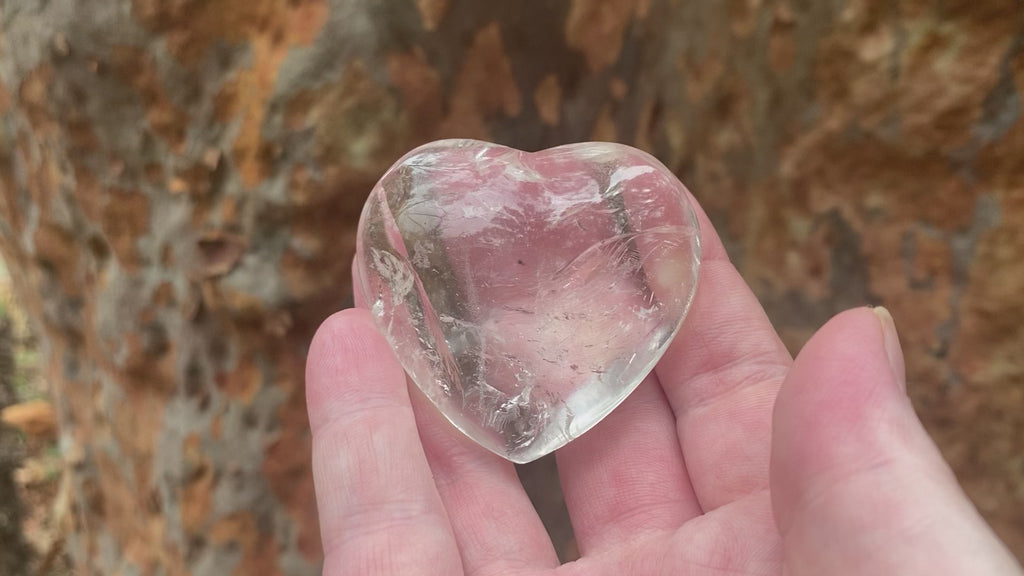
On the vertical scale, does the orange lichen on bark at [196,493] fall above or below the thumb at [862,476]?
below

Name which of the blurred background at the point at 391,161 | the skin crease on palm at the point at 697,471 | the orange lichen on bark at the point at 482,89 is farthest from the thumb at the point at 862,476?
the orange lichen on bark at the point at 482,89

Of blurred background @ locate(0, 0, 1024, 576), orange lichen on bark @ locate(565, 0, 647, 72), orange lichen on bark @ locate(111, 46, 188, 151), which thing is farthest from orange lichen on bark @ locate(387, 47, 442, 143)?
orange lichen on bark @ locate(111, 46, 188, 151)

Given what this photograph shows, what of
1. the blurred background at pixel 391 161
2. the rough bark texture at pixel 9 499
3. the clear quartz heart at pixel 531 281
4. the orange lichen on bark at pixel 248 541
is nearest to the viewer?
the clear quartz heart at pixel 531 281

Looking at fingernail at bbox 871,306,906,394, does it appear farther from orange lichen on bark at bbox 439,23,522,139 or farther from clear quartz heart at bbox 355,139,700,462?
orange lichen on bark at bbox 439,23,522,139

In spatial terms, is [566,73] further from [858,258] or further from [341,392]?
[341,392]

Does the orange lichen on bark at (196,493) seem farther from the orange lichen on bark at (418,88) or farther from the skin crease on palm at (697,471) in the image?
the orange lichen on bark at (418,88)
